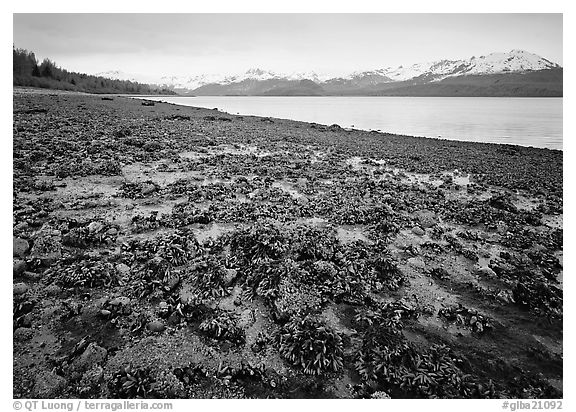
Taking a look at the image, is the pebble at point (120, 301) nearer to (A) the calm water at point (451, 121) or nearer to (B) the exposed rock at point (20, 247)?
(B) the exposed rock at point (20, 247)

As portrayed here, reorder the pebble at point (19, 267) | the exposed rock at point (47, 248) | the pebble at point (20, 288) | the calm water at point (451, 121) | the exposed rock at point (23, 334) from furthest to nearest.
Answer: the calm water at point (451, 121) → the exposed rock at point (47, 248) → the pebble at point (19, 267) → the pebble at point (20, 288) → the exposed rock at point (23, 334)

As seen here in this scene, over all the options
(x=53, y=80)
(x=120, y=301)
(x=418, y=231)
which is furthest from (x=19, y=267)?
(x=53, y=80)

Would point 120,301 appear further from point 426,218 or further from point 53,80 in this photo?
point 53,80

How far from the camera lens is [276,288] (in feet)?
16.3

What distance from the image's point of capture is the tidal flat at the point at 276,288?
11.9 feet

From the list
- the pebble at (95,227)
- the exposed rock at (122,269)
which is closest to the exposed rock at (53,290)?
the exposed rock at (122,269)

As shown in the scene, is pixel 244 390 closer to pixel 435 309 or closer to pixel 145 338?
pixel 145 338

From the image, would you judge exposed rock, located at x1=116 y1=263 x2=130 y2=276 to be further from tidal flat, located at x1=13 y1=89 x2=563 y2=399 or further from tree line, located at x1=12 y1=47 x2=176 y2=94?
tree line, located at x1=12 y1=47 x2=176 y2=94

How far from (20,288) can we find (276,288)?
357 cm

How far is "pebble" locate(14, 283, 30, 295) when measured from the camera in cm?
448

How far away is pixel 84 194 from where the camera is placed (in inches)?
327

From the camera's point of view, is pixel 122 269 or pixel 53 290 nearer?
pixel 53 290

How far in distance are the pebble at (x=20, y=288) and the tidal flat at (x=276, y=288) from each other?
4 centimetres

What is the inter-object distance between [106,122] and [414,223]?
20103 mm
